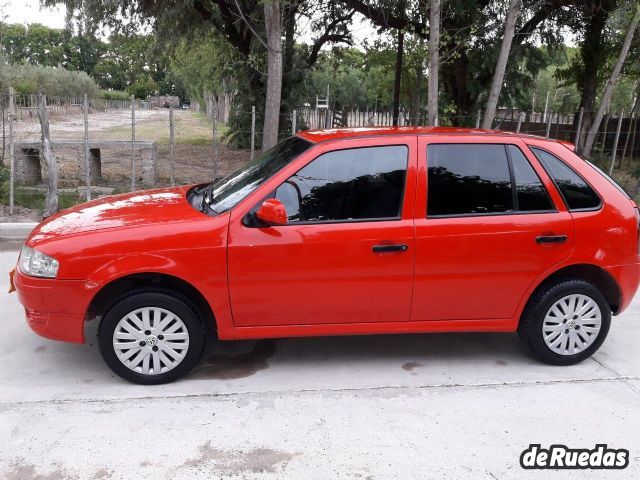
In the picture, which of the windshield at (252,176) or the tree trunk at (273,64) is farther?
the tree trunk at (273,64)

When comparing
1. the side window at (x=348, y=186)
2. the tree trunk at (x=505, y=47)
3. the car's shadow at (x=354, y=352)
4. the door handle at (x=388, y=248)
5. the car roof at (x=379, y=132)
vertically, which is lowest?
the car's shadow at (x=354, y=352)

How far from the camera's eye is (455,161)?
417 centimetres

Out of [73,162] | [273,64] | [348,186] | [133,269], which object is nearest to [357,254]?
[348,186]

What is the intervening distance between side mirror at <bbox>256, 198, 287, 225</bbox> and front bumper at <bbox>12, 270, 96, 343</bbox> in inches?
47.3

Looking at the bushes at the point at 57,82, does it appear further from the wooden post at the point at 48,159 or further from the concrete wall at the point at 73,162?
the wooden post at the point at 48,159

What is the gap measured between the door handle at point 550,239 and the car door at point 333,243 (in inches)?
37.1

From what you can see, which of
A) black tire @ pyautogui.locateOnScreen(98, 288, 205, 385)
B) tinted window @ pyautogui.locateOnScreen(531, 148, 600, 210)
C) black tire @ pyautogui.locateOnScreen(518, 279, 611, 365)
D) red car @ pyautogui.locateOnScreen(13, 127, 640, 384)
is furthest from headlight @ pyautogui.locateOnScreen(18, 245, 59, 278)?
tinted window @ pyautogui.locateOnScreen(531, 148, 600, 210)

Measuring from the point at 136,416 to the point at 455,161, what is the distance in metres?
2.76

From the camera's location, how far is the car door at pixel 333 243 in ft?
12.7

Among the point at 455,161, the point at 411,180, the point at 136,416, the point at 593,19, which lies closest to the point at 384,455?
the point at 136,416

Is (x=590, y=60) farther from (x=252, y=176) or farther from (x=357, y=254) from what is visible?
(x=357, y=254)

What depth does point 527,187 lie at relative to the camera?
4.19 meters

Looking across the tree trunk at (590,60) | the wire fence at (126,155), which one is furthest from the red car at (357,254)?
the tree trunk at (590,60)

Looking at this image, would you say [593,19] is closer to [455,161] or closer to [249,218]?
[455,161]
